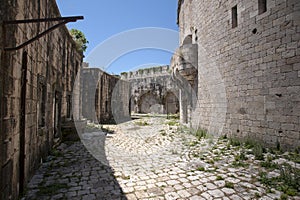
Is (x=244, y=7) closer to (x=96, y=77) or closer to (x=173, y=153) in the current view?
(x=173, y=153)

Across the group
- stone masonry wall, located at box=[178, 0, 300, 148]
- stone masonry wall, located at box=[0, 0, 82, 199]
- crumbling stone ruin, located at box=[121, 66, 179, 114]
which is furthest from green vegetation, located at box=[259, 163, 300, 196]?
crumbling stone ruin, located at box=[121, 66, 179, 114]

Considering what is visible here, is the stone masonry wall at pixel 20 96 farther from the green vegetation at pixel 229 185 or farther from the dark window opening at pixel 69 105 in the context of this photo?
the green vegetation at pixel 229 185

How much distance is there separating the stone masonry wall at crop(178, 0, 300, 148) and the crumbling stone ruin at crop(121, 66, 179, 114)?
39.9 ft

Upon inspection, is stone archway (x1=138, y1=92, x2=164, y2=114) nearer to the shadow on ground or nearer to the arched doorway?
the arched doorway

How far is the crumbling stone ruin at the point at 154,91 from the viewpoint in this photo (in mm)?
20881

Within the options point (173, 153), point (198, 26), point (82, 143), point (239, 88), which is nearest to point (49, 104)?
point (82, 143)

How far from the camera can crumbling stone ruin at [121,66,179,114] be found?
20.9 meters

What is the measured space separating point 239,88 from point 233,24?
238 cm

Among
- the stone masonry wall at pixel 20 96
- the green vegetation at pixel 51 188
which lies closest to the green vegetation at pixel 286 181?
the green vegetation at pixel 51 188

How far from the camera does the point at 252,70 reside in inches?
220

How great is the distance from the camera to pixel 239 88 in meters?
6.08

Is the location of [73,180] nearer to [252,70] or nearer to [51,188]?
[51,188]

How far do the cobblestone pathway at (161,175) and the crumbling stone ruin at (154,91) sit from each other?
50.8ft

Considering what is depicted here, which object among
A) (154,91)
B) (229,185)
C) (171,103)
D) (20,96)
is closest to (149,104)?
(154,91)
